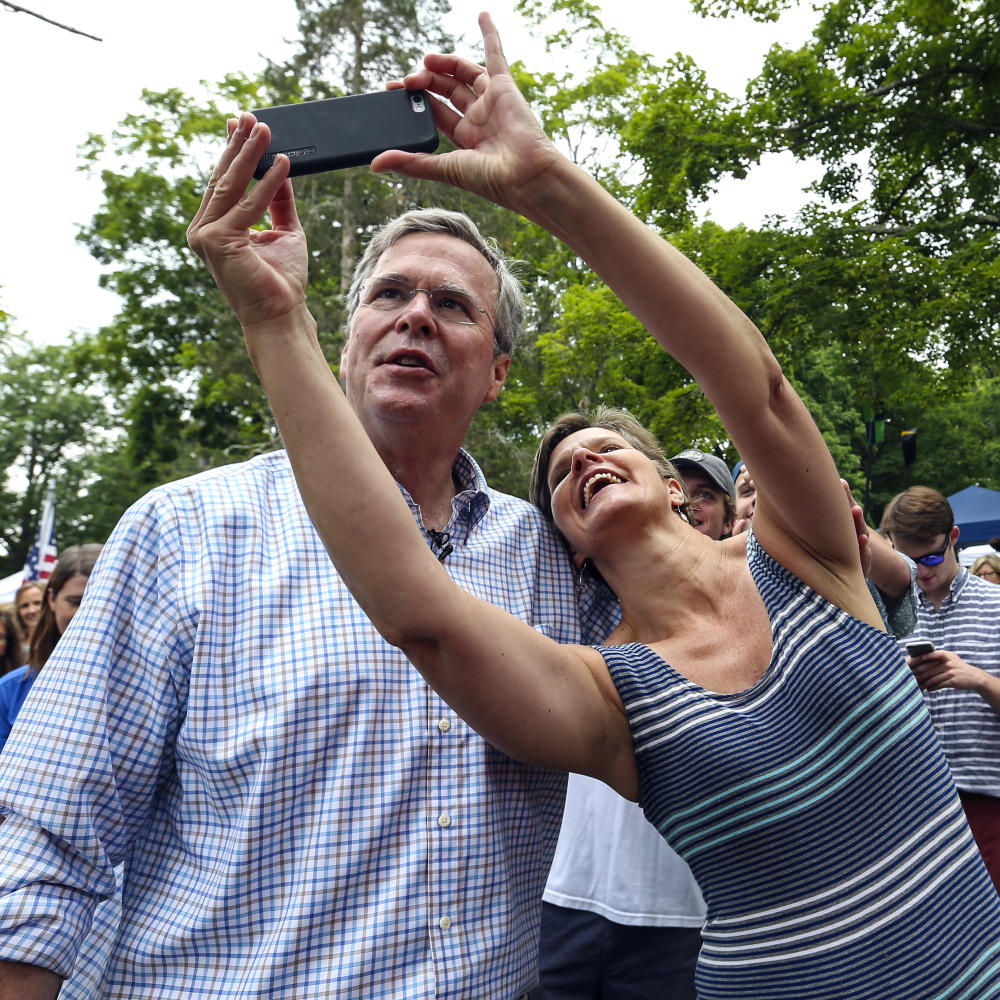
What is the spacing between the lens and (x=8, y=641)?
5875 millimetres

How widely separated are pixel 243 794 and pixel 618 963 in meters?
1.62

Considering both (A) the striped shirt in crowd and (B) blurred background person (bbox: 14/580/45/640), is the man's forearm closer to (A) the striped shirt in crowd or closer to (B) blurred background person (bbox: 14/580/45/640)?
(A) the striped shirt in crowd

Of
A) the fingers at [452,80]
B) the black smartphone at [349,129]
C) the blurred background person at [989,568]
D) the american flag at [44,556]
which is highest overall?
the american flag at [44,556]

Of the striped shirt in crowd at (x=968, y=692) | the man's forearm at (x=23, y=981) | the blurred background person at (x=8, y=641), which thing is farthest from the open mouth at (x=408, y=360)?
the blurred background person at (x=8, y=641)

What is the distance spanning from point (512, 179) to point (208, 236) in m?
0.49

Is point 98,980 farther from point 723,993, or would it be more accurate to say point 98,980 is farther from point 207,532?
point 723,993

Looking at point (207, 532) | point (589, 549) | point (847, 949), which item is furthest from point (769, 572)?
point (207, 532)

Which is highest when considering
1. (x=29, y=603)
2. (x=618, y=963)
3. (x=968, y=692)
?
(x=29, y=603)

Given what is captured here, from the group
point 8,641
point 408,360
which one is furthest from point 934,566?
point 8,641

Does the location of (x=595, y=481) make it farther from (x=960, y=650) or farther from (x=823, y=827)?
(x=960, y=650)

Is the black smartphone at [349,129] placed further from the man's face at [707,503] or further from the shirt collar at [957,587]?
the shirt collar at [957,587]

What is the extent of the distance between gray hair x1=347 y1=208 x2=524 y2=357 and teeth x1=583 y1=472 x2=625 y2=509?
0.40 meters

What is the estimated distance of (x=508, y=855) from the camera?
181cm

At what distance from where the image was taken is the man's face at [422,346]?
200cm
